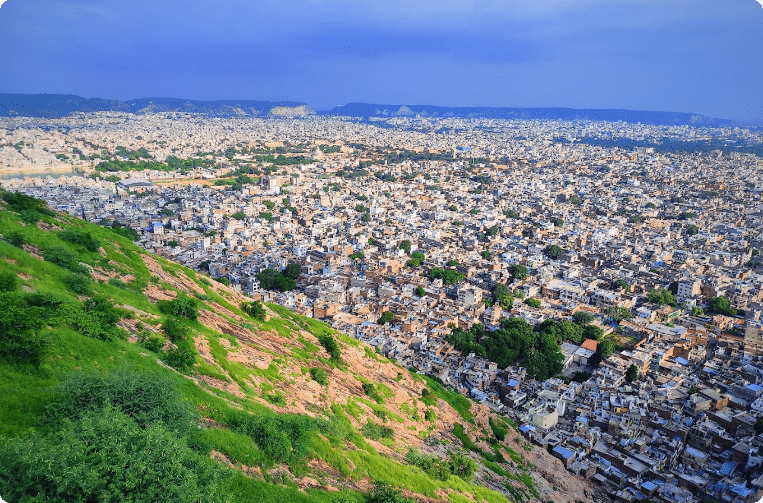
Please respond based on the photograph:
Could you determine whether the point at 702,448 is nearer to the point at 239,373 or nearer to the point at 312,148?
the point at 239,373

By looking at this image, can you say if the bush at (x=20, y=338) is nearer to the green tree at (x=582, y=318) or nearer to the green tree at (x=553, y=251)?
the green tree at (x=582, y=318)

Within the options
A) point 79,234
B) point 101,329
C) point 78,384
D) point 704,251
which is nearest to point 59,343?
point 101,329

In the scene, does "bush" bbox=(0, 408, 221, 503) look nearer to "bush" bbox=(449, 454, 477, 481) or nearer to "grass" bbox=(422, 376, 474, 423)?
"bush" bbox=(449, 454, 477, 481)

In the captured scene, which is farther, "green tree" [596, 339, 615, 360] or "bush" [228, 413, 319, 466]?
"green tree" [596, 339, 615, 360]

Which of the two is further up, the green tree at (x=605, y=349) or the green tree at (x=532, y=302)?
the green tree at (x=532, y=302)

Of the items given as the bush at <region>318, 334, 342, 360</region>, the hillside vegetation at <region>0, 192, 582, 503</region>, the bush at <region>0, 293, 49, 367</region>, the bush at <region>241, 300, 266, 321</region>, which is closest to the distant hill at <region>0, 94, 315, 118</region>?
the bush at <region>241, 300, 266, 321</region>

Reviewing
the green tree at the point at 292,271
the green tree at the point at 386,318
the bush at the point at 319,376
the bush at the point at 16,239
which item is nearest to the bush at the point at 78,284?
the bush at the point at 16,239
